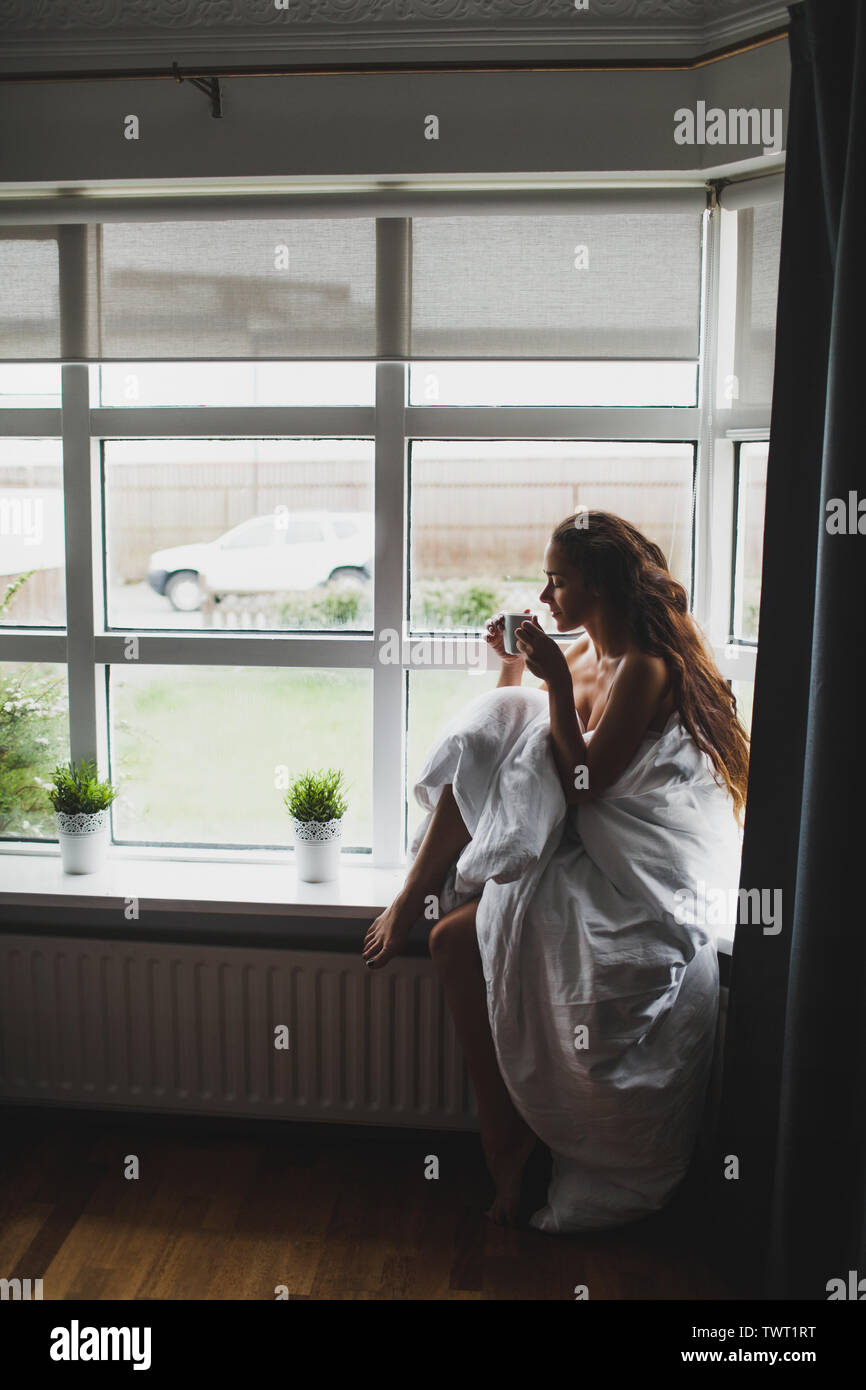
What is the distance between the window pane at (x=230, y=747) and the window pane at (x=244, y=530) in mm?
142

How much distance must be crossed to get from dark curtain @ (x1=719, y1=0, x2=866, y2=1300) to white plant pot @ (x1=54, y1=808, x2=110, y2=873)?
146 cm

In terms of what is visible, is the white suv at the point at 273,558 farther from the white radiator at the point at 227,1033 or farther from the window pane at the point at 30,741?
the white radiator at the point at 227,1033

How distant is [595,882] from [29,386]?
1.76 m

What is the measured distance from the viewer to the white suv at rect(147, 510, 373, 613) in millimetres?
2562

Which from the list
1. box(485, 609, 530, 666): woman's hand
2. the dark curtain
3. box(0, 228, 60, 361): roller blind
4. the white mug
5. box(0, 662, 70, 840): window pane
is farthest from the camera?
box(0, 662, 70, 840): window pane

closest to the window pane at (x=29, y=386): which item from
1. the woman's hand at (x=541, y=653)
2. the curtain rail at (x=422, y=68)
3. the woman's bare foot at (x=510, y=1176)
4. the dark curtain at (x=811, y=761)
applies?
the curtain rail at (x=422, y=68)

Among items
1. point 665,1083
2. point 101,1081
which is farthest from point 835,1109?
point 101,1081

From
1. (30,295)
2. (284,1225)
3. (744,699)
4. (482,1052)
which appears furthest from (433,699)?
(30,295)

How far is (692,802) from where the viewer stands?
7.05 feet

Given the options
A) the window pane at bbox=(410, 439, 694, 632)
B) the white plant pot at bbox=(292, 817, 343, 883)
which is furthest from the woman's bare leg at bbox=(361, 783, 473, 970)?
the window pane at bbox=(410, 439, 694, 632)

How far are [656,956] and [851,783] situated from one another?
52 centimetres

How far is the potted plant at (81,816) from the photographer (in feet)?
8.35

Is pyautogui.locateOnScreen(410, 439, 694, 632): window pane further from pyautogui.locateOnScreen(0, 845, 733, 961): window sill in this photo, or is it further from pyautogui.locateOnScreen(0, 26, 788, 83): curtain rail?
pyautogui.locateOnScreen(0, 26, 788, 83): curtain rail
